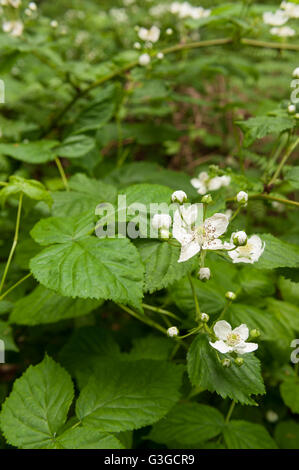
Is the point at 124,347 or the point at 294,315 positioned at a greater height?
the point at 294,315

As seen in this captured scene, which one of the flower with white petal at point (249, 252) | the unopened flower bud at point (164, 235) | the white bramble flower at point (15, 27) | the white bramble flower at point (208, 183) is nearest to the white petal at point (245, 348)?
the flower with white petal at point (249, 252)

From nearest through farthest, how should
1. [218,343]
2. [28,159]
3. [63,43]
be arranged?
1. [218,343]
2. [28,159]
3. [63,43]

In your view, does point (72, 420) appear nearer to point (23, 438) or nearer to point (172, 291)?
point (23, 438)

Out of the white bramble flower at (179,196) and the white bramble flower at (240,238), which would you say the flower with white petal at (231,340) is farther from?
the white bramble flower at (179,196)

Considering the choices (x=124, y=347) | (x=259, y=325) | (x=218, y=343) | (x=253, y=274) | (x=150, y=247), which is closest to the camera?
(x=218, y=343)

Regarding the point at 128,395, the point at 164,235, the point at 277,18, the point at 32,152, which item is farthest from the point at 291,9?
the point at 128,395

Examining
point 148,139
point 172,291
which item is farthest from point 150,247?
point 148,139

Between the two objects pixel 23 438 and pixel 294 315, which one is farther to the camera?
pixel 294 315
